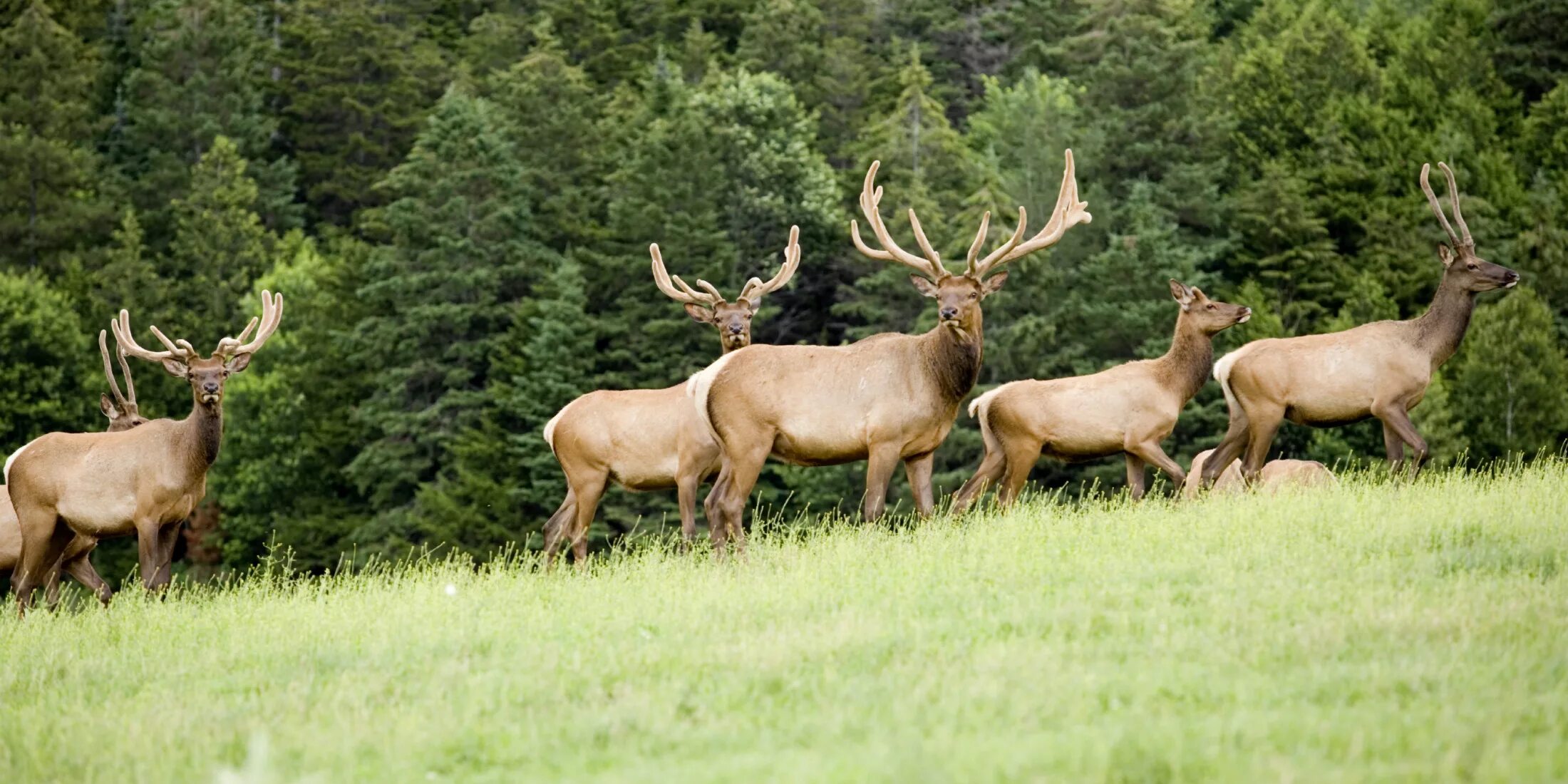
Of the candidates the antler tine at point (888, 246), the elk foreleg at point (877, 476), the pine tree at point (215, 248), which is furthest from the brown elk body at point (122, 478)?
the pine tree at point (215, 248)

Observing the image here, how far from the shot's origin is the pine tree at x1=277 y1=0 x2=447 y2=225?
76.6 metres

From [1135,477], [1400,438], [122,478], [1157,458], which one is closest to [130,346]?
[122,478]

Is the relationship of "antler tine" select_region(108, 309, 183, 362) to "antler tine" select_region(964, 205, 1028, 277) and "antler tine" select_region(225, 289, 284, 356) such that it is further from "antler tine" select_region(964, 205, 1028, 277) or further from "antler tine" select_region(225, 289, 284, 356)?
"antler tine" select_region(964, 205, 1028, 277)

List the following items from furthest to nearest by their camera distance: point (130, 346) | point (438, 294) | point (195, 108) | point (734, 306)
A: point (195, 108), point (438, 294), point (734, 306), point (130, 346)

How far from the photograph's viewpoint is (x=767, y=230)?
51906mm

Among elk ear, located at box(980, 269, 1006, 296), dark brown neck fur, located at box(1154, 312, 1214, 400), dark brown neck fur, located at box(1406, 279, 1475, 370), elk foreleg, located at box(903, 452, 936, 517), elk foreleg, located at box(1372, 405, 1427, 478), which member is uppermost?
elk ear, located at box(980, 269, 1006, 296)

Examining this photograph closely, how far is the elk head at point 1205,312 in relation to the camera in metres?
15.9

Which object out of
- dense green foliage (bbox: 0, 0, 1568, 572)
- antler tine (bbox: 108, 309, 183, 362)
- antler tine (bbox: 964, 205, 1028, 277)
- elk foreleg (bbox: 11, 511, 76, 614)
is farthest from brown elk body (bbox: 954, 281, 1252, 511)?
dense green foliage (bbox: 0, 0, 1568, 572)

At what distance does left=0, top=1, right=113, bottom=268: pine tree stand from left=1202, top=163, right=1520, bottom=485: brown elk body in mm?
54647

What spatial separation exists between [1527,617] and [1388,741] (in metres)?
2.27

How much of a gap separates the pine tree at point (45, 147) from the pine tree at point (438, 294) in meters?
15.7

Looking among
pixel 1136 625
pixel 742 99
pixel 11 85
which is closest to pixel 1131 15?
pixel 742 99

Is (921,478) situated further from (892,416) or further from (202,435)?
(202,435)

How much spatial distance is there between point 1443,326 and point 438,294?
134 ft
